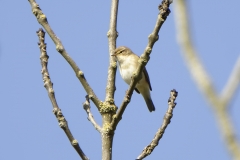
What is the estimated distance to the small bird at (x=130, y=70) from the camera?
Answer: 29.1 feet

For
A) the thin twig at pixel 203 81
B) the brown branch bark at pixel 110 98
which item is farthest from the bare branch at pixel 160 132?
the thin twig at pixel 203 81

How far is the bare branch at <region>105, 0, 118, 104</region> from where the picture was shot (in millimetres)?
3983

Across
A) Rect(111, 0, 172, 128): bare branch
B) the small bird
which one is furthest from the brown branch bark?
the small bird

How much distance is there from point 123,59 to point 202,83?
8.15 metres

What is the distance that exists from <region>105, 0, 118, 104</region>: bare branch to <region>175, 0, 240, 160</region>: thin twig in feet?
9.73

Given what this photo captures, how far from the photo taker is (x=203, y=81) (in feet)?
3.00

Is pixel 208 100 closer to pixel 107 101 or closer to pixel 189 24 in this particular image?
pixel 189 24

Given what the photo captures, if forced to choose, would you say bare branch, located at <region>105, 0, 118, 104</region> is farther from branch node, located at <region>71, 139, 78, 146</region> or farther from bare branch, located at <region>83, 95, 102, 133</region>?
branch node, located at <region>71, 139, 78, 146</region>

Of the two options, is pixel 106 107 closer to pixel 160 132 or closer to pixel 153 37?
pixel 160 132

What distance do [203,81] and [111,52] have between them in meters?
3.31

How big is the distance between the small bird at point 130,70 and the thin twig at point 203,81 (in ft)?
24.4

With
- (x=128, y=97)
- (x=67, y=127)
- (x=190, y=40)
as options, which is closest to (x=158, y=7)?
(x=128, y=97)

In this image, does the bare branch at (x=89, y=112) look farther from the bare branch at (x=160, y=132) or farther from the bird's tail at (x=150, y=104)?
the bird's tail at (x=150, y=104)

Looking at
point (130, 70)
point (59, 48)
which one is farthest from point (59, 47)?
point (130, 70)
